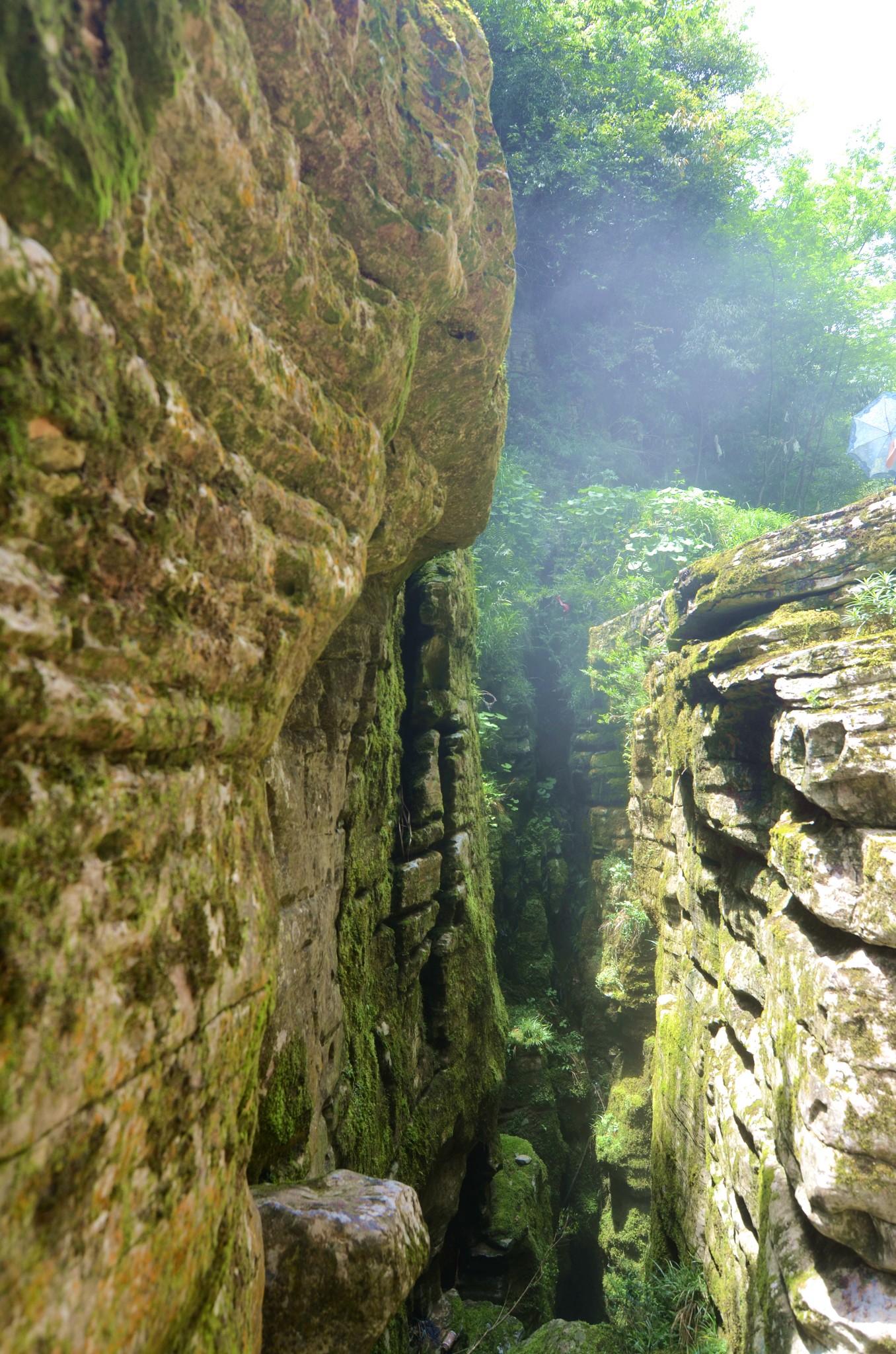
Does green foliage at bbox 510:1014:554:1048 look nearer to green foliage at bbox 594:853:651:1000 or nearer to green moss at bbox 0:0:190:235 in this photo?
green foliage at bbox 594:853:651:1000

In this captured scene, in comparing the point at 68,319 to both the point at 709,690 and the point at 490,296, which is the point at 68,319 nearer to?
the point at 490,296

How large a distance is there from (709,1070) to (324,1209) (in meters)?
4.27

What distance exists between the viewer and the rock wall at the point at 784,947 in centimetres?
323

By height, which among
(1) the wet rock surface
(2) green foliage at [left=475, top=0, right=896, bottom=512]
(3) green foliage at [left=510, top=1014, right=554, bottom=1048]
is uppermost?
(2) green foliage at [left=475, top=0, right=896, bottom=512]

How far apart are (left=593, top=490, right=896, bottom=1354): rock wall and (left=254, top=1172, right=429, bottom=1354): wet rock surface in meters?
2.14

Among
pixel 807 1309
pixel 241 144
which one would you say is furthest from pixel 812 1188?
pixel 241 144

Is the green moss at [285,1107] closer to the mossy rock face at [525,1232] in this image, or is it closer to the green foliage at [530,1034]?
the mossy rock face at [525,1232]

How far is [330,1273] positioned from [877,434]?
13793 mm

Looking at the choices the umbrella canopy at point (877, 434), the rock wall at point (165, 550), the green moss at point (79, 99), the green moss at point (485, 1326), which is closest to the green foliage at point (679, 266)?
the umbrella canopy at point (877, 434)

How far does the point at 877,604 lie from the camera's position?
15.3ft

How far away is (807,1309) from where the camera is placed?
125 inches

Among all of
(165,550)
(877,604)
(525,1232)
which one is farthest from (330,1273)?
(525,1232)

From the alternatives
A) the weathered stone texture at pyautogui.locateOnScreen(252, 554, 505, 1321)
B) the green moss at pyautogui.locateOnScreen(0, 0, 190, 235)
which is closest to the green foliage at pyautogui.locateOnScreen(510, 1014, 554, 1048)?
the weathered stone texture at pyautogui.locateOnScreen(252, 554, 505, 1321)

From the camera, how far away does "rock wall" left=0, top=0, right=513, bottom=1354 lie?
1.14 metres
